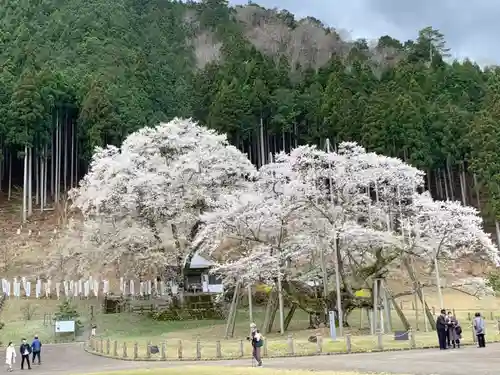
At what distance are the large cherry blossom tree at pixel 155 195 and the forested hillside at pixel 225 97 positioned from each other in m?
14.9

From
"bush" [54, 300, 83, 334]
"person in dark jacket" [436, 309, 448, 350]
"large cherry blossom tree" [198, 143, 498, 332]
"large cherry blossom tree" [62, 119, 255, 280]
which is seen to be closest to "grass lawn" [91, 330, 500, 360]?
Result: "person in dark jacket" [436, 309, 448, 350]

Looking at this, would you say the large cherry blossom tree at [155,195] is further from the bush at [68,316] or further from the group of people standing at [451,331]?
the group of people standing at [451,331]

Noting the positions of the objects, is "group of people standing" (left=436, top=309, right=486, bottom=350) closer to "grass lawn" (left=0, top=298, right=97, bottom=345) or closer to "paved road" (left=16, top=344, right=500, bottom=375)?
"paved road" (left=16, top=344, right=500, bottom=375)

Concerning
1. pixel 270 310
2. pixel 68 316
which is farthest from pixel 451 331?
pixel 68 316

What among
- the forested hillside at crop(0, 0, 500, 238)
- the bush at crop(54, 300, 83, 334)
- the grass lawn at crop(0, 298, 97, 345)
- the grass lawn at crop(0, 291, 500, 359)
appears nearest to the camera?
the grass lawn at crop(0, 291, 500, 359)

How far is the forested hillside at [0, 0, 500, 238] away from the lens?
42875mm

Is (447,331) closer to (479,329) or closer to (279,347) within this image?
(479,329)

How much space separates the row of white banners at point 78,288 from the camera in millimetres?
29406

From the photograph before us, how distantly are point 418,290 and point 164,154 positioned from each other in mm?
15943

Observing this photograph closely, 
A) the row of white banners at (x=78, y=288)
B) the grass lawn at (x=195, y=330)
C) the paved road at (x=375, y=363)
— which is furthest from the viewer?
the row of white banners at (x=78, y=288)

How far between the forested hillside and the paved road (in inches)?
964

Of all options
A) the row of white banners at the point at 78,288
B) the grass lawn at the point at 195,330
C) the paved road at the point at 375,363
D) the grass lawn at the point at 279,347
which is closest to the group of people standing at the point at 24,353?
the paved road at the point at 375,363

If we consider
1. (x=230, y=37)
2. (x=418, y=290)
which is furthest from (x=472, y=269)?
(x=230, y=37)

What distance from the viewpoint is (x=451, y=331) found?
15.2m
